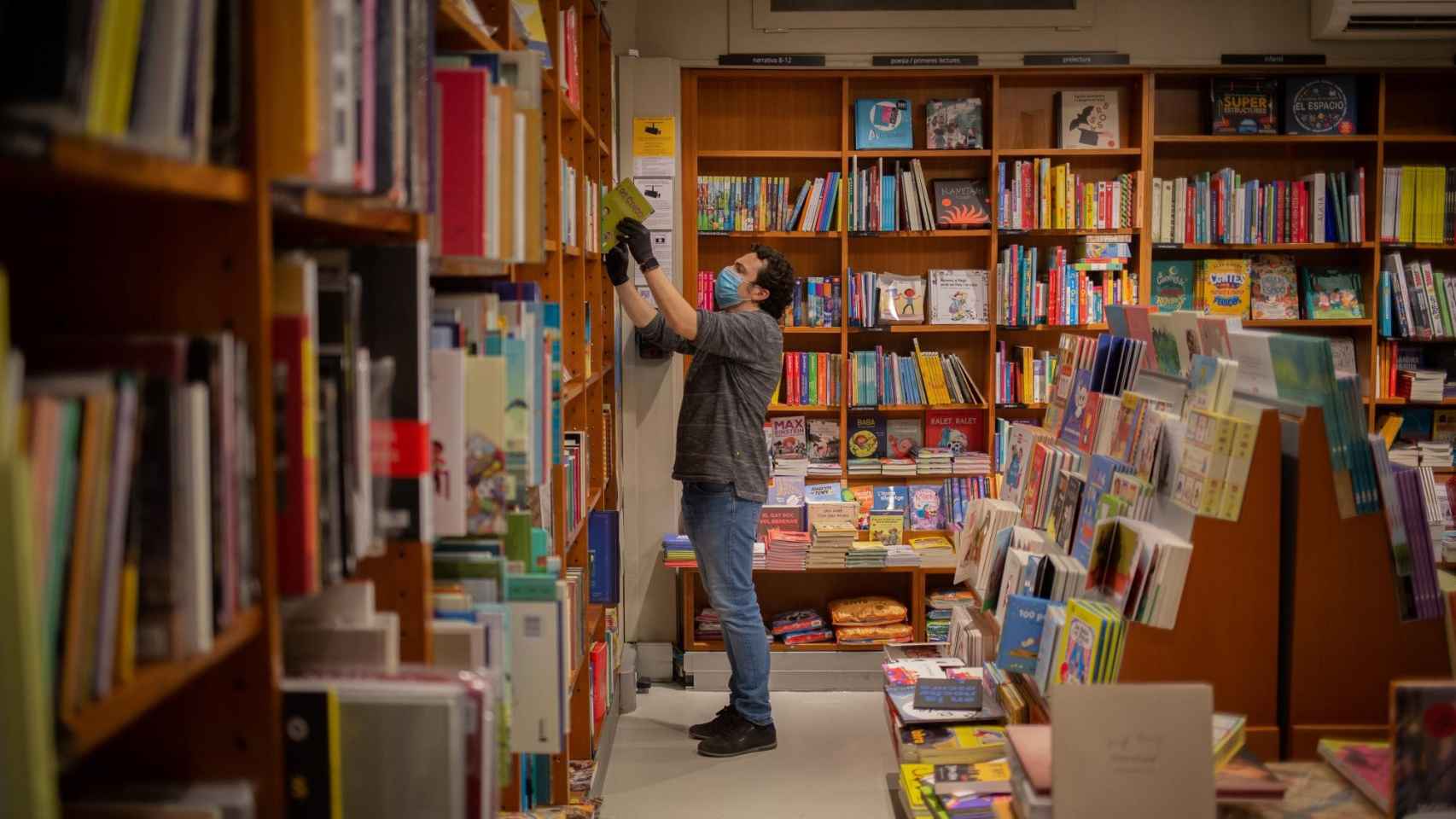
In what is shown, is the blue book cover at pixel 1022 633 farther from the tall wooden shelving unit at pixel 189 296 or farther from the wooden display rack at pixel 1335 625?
the tall wooden shelving unit at pixel 189 296

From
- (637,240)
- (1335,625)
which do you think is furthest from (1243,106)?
(1335,625)

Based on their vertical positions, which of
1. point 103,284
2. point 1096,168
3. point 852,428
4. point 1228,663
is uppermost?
point 1096,168

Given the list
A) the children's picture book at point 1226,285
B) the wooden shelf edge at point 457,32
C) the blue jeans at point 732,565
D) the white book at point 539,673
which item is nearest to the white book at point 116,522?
the wooden shelf edge at point 457,32

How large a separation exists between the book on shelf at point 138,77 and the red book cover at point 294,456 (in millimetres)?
187

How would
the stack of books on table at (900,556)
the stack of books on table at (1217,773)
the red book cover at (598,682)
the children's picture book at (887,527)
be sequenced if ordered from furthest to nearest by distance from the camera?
the children's picture book at (887,527)
the stack of books on table at (900,556)
the red book cover at (598,682)
the stack of books on table at (1217,773)

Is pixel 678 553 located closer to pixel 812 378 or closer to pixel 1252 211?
pixel 812 378

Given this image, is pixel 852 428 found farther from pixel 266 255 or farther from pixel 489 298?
pixel 266 255

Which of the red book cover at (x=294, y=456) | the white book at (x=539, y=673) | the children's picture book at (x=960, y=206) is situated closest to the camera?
the red book cover at (x=294, y=456)

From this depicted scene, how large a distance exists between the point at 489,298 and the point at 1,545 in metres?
1.15

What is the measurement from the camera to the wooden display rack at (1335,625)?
2.49 metres

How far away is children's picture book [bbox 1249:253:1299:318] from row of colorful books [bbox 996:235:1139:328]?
0.62 meters

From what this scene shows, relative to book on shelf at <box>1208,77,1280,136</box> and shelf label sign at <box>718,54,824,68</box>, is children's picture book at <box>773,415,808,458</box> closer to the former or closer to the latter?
shelf label sign at <box>718,54,824,68</box>

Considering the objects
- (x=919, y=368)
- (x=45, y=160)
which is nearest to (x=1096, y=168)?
(x=919, y=368)

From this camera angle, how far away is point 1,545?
0.78 metres
